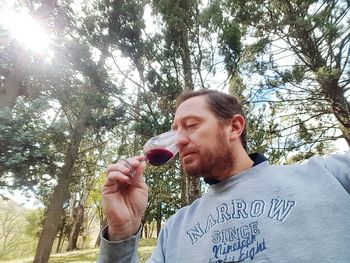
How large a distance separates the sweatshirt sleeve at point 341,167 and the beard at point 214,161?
1.41 ft

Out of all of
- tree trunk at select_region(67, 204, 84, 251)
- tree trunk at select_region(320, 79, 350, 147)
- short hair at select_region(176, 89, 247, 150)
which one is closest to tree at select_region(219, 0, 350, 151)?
tree trunk at select_region(320, 79, 350, 147)

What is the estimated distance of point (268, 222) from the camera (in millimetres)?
1100

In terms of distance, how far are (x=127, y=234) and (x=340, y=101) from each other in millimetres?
6493

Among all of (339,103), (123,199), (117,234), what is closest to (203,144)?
(123,199)

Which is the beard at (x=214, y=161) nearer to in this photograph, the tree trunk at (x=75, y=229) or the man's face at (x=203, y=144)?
the man's face at (x=203, y=144)

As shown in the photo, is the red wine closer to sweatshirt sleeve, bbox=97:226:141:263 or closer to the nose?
the nose

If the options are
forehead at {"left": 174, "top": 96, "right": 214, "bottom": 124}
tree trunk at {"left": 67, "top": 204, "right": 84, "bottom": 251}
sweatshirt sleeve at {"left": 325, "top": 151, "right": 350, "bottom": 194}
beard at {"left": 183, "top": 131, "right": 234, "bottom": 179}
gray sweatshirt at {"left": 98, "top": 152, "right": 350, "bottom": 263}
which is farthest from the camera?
tree trunk at {"left": 67, "top": 204, "right": 84, "bottom": 251}

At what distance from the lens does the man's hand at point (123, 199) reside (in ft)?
3.82

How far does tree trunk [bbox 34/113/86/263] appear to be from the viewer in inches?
344

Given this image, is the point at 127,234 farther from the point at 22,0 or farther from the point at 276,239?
the point at 22,0

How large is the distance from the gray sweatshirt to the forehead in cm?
37

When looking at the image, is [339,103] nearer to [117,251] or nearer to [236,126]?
[236,126]

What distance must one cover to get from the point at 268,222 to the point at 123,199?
0.59m

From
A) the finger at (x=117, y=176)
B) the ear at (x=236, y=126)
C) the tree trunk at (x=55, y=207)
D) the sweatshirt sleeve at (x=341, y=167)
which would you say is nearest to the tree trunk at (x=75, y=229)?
the tree trunk at (x=55, y=207)
